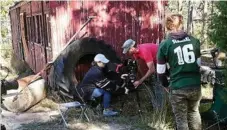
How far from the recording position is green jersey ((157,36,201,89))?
4.91 m

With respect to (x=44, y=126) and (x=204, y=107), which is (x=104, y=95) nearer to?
(x=44, y=126)

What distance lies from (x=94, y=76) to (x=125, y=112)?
1.00m

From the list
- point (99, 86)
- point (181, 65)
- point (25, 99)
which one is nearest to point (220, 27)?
point (181, 65)

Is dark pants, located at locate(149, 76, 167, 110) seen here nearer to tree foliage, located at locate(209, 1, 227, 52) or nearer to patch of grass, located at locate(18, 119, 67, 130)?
patch of grass, located at locate(18, 119, 67, 130)

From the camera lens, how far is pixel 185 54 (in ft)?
Result: 16.1

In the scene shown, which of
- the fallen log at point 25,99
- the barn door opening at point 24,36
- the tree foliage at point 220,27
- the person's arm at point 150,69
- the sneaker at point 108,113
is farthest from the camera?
the barn door opening at point 24,36

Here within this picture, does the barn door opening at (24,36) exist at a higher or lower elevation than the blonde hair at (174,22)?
lower

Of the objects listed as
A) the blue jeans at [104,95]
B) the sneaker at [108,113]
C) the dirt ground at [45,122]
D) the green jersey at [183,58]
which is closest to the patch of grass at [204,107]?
the dirt ground at [45,122]

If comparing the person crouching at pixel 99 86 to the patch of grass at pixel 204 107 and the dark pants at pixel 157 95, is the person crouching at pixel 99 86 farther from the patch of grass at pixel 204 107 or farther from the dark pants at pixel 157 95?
the patch of grass at pixel 204 107

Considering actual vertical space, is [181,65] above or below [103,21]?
below

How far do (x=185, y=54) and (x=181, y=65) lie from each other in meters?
0.15

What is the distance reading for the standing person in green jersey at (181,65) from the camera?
16.1 ft

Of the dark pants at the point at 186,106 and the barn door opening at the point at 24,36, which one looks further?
the barn door opening at the point at 24,36

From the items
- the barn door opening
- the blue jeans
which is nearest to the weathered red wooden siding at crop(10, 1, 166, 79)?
the blue jeans
